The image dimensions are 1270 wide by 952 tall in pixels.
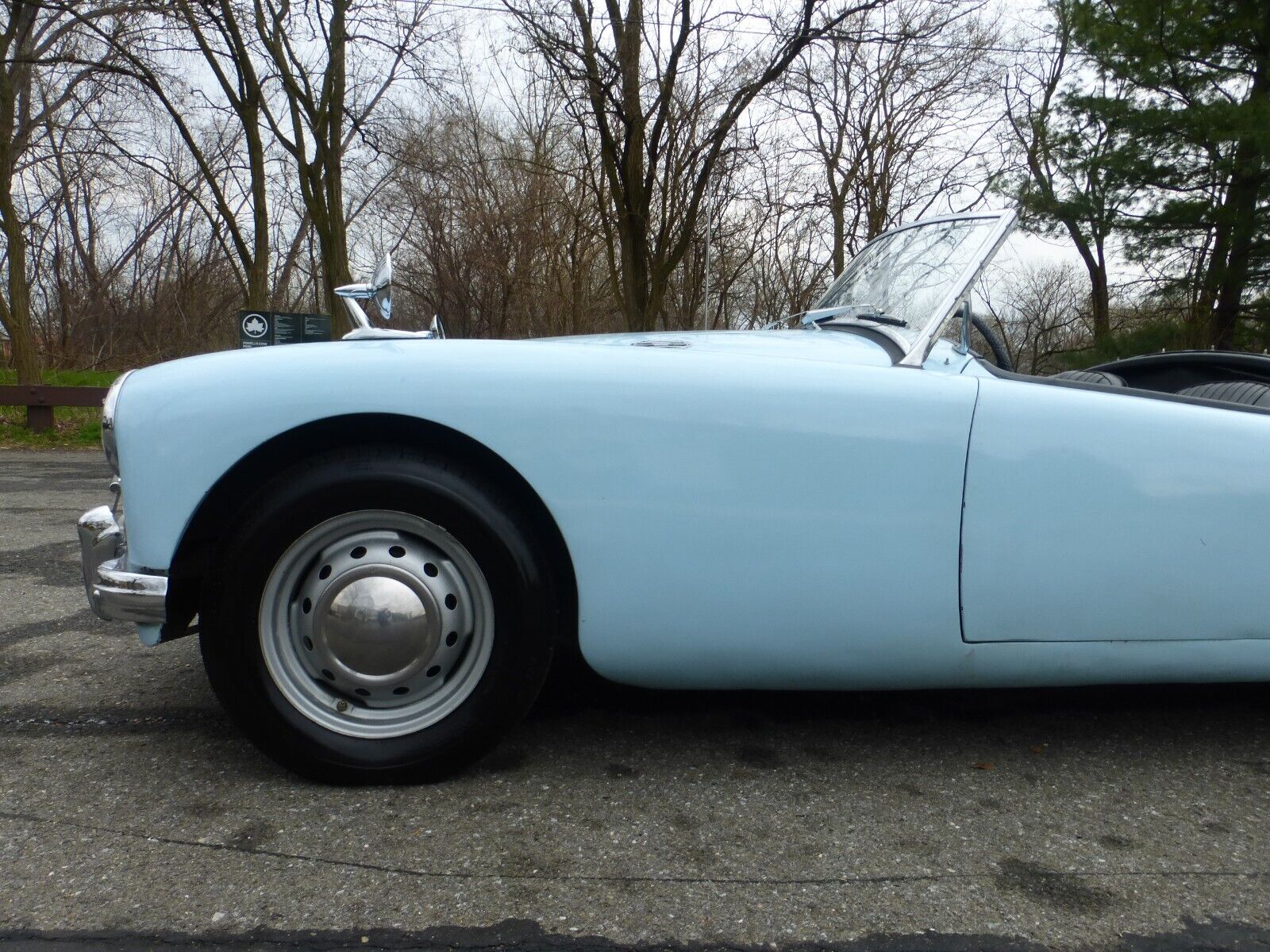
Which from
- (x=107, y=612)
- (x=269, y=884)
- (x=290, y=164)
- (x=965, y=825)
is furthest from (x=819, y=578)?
(x=290, y=164)

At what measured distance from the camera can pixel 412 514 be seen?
1.95m

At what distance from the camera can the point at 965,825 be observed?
1872mm

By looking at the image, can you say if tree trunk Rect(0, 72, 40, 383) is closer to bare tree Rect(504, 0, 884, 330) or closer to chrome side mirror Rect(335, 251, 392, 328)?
bare tree Rect(504, 0, 884, 330)

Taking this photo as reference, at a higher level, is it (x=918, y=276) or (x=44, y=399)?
(x=918, y=276)

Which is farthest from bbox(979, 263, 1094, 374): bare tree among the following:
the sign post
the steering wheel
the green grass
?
the green grass

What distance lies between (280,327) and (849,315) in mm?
6702

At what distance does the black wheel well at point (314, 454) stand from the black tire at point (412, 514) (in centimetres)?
3

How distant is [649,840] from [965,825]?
0.64 meters

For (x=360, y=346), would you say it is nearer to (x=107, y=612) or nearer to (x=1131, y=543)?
(x=107, y=612)

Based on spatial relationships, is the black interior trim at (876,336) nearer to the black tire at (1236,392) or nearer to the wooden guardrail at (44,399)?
the black tire at (1236,392)

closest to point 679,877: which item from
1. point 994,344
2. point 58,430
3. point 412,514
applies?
point 412,514

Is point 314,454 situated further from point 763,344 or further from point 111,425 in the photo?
point 763,344

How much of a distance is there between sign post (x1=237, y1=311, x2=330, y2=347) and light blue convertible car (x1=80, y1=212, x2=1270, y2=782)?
6433 millimetres

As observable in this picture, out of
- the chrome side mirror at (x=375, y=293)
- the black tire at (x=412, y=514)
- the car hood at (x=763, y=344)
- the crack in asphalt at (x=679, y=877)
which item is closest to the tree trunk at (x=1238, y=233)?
the car hood at (x=763, y=344)
